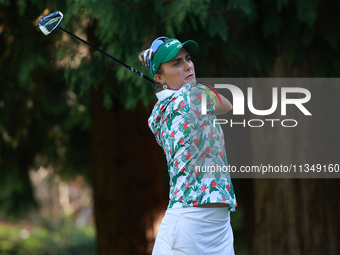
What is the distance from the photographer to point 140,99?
3.66 m

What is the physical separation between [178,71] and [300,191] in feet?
9.20

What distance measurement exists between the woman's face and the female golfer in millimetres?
45

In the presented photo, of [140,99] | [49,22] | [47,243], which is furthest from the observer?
[47,243]

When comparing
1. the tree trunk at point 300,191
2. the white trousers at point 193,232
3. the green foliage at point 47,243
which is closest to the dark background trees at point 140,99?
the tree trunk at point 300,191

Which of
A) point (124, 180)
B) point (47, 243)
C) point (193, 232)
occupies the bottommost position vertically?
point (47, 243)

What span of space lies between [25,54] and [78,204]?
19416mm

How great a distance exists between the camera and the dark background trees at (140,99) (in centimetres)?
322

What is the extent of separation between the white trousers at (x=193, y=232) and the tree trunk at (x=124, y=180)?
9.73 feet

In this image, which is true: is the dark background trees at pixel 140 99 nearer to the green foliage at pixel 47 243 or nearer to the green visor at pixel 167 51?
the green visor at pixel 167 51

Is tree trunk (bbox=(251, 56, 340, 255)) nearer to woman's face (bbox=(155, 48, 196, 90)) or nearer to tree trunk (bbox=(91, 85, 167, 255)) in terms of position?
tree trunk (bbox=(91, 85, 167, 255))

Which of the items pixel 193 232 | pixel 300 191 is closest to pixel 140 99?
pixel 193 232

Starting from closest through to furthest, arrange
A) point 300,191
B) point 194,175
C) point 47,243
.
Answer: point 194,175 < point 300,191 < point 47,243

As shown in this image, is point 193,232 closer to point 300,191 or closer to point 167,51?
point 167,51

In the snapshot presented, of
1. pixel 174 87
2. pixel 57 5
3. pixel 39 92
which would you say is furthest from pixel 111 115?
pixel 174 87
